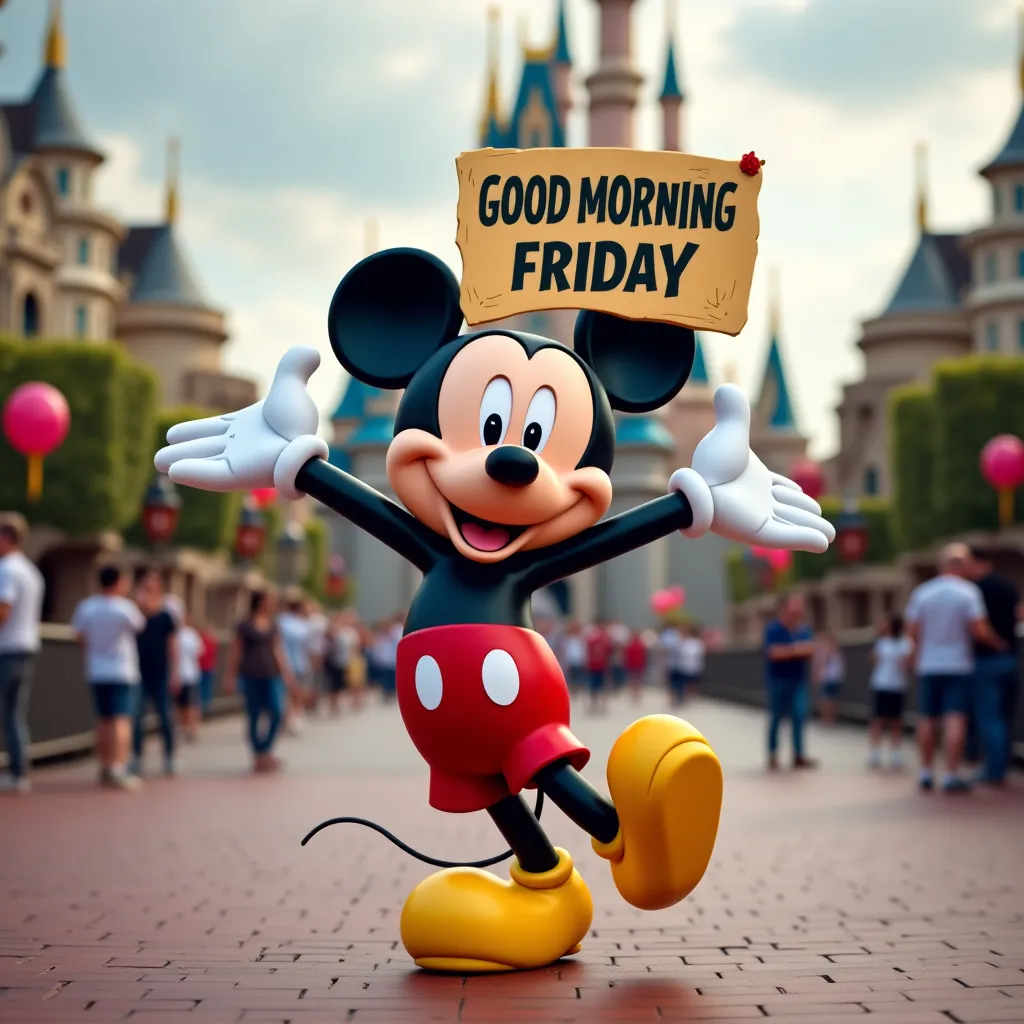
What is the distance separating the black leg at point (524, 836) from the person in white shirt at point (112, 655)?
23.2ft

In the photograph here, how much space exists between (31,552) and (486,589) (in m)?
27.2

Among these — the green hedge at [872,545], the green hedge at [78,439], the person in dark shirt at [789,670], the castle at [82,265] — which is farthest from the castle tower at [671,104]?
the person in dark shirt at [789,670]

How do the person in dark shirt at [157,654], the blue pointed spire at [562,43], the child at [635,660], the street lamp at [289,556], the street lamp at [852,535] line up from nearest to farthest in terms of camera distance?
the person in dark shirt at [157,654] → the child at [635,660] → the street lamp at [852,535] → the street lamp at [289,556] → the blue pointed spire at [562,43]

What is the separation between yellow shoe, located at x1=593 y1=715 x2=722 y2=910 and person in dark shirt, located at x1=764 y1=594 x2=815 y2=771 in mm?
9274

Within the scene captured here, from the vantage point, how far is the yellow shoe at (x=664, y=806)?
4902 mm

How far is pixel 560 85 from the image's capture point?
82.1m

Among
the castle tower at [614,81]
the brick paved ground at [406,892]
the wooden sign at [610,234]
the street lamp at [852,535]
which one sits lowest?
the brick paved ground at [406,892]

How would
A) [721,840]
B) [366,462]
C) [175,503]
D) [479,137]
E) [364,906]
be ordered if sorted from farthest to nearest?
[479,137]
[366,462]
[175,503]
[721,840]
[364,906]

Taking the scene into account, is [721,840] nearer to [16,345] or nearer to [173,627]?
[173,627]

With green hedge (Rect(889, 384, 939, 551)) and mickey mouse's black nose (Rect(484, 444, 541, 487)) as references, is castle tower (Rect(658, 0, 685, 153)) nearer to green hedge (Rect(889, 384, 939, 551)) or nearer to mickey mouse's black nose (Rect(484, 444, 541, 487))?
green hedge (Rect(889, 384, 939, 551))

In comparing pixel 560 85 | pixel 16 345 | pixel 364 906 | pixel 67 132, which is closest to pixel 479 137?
pixel 560 85

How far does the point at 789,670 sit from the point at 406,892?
7.95 meters

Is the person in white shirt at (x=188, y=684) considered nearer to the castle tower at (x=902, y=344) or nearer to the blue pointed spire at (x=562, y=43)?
the castle tower at (x=902, y=344)

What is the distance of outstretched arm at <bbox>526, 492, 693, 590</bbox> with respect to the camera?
215 inches
